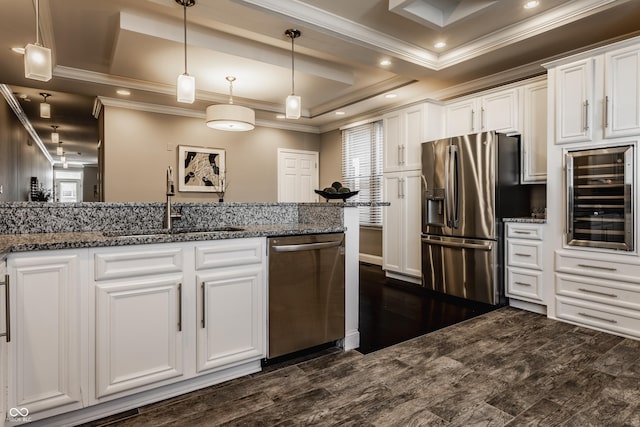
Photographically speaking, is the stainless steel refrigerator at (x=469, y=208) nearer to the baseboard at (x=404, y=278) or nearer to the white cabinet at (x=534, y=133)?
the white cabinet at (x=534, y=133)

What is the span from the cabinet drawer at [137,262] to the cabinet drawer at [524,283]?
128 inches

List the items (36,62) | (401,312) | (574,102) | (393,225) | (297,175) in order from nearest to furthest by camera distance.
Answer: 1. (36,62)
2. (574,102)
3. (401,312)
4. (393,225)
5. (297,175)

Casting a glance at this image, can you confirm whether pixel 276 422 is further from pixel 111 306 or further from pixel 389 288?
pixel 389 288

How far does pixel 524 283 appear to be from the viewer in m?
3.61

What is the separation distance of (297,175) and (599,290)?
16.8ft

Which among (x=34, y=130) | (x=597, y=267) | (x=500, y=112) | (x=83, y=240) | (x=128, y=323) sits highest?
(x=34, y=130)

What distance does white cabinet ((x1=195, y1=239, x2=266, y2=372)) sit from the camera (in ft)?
6.76

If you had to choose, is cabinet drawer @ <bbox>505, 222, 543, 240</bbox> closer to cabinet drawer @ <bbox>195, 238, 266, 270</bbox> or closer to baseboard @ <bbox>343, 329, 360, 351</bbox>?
baseboard @ <bbox>343, 329, 360, 351</bbox>

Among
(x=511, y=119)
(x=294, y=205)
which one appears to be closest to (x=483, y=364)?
(x=294, y=205)

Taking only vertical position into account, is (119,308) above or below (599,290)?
above

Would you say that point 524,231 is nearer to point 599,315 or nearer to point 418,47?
point 599,315

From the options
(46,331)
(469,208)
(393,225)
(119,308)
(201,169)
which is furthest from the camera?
(201,169)

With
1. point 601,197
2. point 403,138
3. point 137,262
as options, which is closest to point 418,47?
point 403,138

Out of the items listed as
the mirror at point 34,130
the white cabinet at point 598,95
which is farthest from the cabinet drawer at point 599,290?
the mirror at point 34,130
